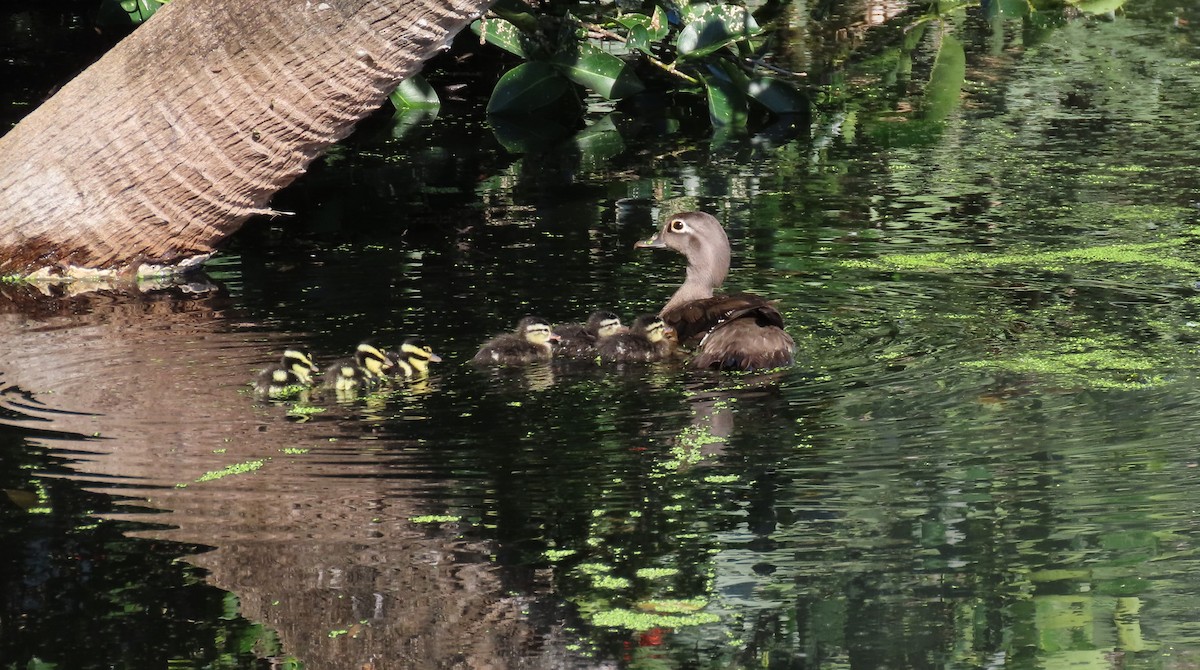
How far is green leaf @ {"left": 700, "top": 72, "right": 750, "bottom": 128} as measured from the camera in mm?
12179

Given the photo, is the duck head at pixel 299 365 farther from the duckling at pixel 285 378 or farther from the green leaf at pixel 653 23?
the green leaf at pixel 653 23

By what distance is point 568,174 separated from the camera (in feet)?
38.0

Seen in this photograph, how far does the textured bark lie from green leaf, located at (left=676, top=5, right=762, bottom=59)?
2.52 m

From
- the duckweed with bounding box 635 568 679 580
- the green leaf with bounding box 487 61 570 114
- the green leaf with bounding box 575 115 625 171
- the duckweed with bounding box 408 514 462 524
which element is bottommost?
the duckweed with bounding box 635 568 679 580

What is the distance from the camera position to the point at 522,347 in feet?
23.1

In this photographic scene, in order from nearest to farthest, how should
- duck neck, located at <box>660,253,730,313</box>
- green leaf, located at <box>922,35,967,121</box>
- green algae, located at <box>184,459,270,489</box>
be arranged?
green algae, located at <box>184,459,270,489</box> < duck neck, located at <box>660,253,730,313</box> < green leaf, located at <box>922,35,967,121</box>

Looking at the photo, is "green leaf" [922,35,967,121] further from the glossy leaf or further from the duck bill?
the duck bill

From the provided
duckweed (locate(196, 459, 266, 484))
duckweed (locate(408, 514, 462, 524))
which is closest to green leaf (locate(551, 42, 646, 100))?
duckweed (locate(196, 459, 266, 484))

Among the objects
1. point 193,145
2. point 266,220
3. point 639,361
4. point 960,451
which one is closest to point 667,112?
point 266,220

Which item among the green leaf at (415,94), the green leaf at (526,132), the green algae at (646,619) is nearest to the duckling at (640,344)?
the green algae at (646,619)

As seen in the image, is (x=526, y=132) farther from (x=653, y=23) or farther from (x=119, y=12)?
(x=119, y=12)

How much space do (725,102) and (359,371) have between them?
632cm

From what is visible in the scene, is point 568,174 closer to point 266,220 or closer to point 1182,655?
point 266,220

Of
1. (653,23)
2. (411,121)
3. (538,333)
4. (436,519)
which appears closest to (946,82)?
(653,23)
